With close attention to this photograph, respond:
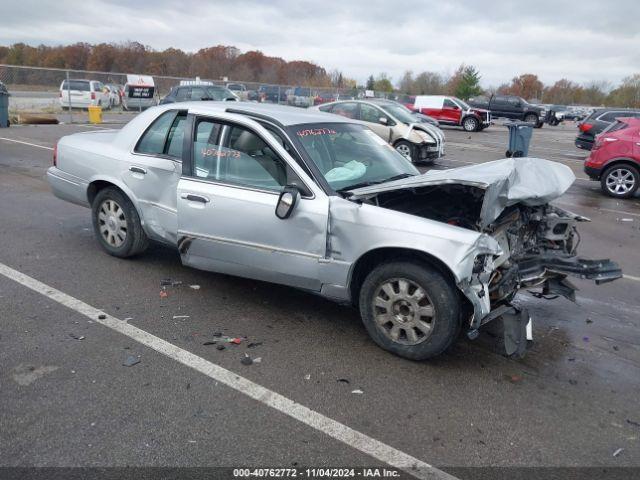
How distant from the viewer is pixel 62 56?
58.1m

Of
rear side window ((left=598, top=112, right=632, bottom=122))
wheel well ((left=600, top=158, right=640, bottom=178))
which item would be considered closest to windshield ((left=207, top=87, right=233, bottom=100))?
rear side window ((left=598, top=112, right=632, bottom=122))

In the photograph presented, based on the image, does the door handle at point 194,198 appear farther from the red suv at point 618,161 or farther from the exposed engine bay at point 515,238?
the red suv at point 618,161

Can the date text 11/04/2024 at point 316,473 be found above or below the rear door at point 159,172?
below

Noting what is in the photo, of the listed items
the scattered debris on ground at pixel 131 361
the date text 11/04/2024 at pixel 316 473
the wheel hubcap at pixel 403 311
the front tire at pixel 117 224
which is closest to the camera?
the date text 11/04/2024 at pixel 316 473

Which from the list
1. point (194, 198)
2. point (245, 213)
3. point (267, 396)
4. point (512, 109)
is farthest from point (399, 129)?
point (512, 109)

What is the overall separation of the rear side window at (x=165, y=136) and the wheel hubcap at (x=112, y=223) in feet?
2.17

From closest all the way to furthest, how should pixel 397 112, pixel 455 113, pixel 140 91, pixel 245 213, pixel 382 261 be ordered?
pixel 382 261, pixel 245 213, pixel 397 112, pixel 140 91, pixel 455 113

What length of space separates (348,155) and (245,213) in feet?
3.65

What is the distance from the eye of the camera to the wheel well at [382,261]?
3746mm

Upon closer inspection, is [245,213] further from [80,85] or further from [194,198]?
[80,85]

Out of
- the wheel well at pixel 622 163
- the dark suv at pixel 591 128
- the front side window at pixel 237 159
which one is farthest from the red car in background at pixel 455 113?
the front side window at pixel 237 159

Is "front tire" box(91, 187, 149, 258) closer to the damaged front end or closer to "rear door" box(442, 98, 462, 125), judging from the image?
the damaged front end

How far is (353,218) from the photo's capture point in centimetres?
395

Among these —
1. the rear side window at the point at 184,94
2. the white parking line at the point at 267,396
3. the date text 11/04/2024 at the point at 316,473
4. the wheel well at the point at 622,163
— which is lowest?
the date text 11/04/2024 at the point at 316,473
